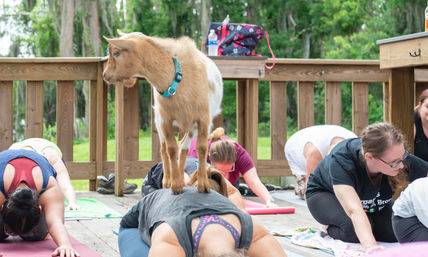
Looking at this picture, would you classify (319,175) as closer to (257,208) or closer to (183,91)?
(257,208)

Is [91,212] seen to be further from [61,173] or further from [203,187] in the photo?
[203,187]

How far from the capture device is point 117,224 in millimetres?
4133

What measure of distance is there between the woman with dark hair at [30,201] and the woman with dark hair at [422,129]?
101 inches

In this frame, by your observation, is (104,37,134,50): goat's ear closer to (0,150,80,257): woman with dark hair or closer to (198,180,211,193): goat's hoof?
(198,180,211,193): goat's hoof

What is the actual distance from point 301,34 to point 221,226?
23.1 metres

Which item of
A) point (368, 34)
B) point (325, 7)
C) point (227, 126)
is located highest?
→ point (325, 7)

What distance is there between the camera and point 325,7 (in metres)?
22.1

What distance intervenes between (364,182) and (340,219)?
332 mm

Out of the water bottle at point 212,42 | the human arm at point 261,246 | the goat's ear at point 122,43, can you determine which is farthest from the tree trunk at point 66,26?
the human arm at point 261,246

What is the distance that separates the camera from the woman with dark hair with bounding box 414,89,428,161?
4.23 m

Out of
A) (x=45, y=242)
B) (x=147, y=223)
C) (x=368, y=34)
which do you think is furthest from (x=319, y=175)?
(x=368, y=34)

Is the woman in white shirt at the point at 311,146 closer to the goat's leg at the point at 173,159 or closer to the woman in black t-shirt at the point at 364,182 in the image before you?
the woman in black t-shirt at the point at 364,182

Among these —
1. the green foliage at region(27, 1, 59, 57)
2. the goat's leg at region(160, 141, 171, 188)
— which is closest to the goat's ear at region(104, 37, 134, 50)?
the goat's leg at region(160, 141, 171, 188)

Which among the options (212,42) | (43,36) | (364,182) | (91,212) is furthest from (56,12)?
(364,182)
